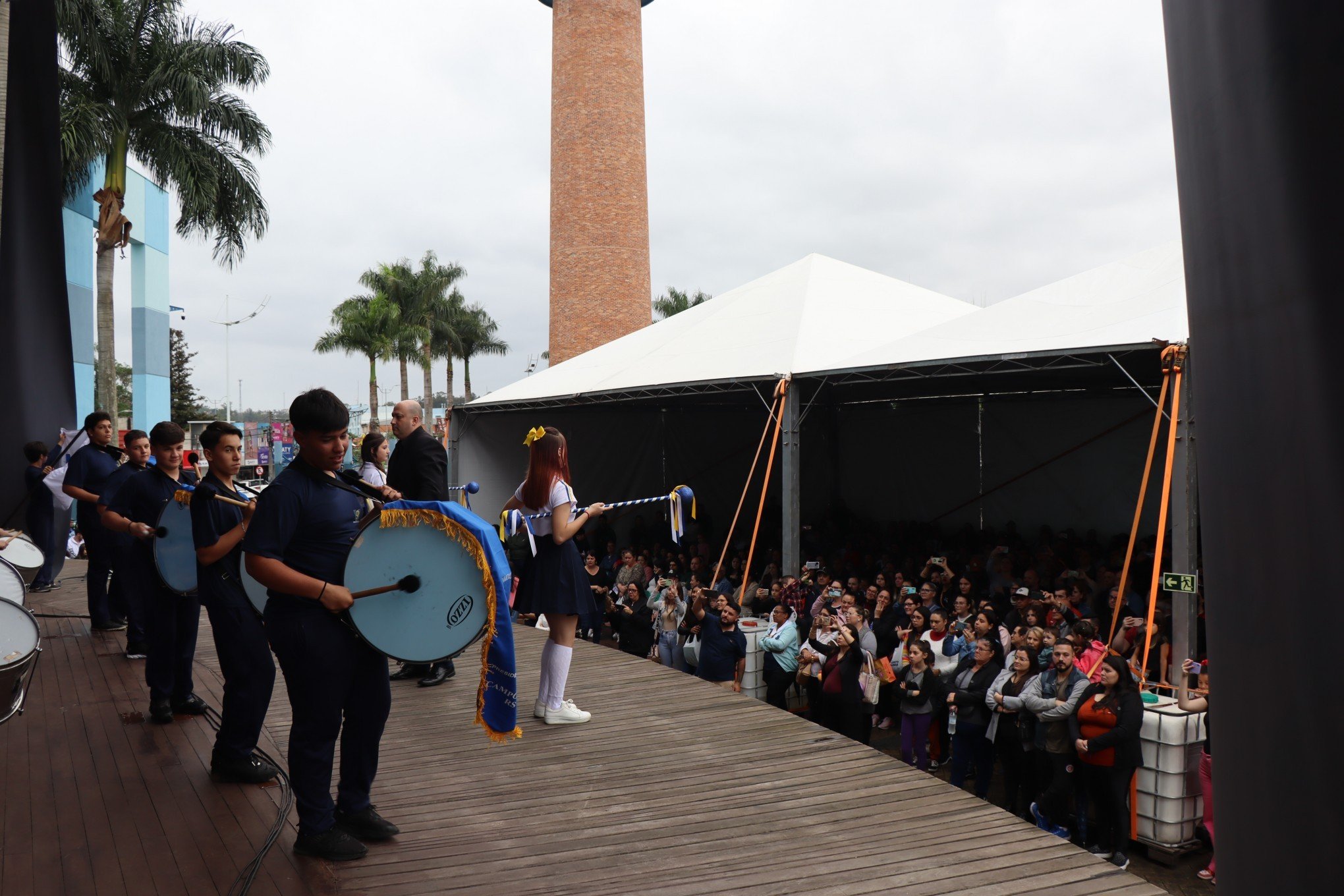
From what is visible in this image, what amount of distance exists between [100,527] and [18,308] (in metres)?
3.22

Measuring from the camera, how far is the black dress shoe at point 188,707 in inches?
185

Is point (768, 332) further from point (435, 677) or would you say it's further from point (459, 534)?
point (459, 534)

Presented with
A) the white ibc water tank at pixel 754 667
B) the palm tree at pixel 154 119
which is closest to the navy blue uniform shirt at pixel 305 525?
the white ibc water tank at pixel 754 667

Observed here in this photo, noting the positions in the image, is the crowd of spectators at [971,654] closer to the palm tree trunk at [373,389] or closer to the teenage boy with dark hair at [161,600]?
the teenage boy with dark hair at [161,600]

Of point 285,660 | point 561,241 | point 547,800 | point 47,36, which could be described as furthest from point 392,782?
point 561,241

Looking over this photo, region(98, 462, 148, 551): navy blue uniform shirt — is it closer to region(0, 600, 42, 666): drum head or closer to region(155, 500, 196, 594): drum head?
region(155, 500, 196, 594): drum head

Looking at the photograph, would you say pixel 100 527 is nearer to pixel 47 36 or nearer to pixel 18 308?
pixel 18 308

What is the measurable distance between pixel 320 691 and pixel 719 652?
193 inches

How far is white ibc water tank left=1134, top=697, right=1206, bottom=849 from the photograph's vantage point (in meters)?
5.16

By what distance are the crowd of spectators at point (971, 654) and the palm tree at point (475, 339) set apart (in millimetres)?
33180

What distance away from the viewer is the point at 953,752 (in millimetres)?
6227

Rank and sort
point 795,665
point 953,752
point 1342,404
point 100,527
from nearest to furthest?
point 1342,404, point 953,752, point 100,527, point 795,665

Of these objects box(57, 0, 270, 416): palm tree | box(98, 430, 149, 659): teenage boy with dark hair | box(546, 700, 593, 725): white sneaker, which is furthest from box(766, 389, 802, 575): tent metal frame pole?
box(57, 0, 270, 416): palm tree

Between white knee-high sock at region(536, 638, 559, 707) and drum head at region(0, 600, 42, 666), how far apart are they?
2.12 meters
